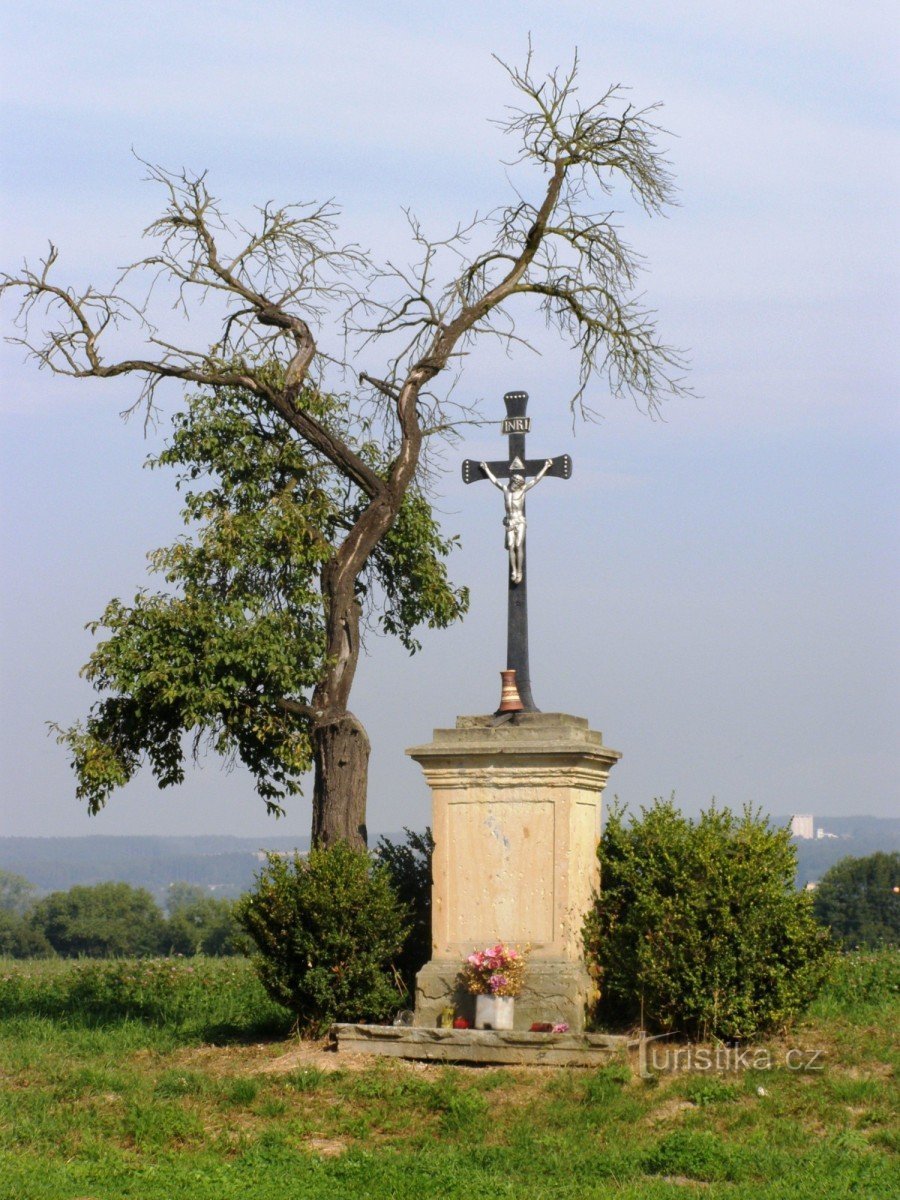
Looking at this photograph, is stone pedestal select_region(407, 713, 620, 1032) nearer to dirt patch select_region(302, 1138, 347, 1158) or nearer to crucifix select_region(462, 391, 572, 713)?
crucifix select_region(462, 391, 572, 713)

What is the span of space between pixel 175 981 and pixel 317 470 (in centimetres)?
503

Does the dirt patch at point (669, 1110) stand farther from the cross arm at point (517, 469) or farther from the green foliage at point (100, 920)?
the green foliage at point (100, 920)

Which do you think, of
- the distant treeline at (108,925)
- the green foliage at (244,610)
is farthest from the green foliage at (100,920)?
the green foliage at (244,610)

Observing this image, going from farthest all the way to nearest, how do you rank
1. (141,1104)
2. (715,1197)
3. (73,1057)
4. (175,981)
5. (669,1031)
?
(175,981) → (73,1057) → (669,1031) → (141,1104) → (715,1197)

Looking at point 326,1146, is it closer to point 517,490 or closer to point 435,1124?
point 435,1124

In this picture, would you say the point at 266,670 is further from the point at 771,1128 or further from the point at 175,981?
the point at 771,1128

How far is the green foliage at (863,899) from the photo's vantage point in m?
32.6

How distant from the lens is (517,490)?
41.8 feet

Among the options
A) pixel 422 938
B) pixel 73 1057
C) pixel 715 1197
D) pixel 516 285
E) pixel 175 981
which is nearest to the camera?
pixel 715 1197

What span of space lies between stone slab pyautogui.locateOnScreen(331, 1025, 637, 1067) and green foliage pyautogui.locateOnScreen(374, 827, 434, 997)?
105 centimetres

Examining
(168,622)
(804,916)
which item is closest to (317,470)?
(168,622)

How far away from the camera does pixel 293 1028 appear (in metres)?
11.9

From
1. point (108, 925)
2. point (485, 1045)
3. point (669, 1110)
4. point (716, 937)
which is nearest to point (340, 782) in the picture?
point (485, 1045)

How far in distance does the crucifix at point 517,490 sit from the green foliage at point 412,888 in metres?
1.61
